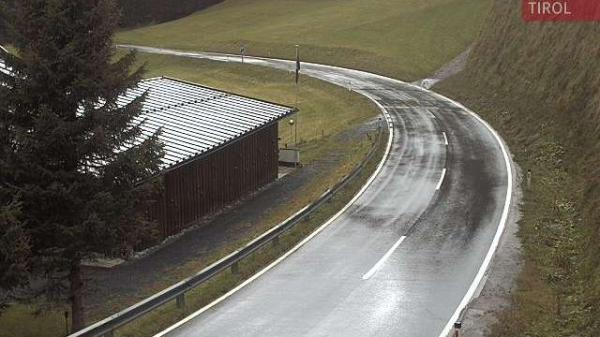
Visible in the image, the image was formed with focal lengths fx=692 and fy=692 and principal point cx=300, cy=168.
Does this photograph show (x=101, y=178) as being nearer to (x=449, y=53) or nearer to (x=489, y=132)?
(x=489, y=132)

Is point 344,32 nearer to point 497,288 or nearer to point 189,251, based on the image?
point 189,251

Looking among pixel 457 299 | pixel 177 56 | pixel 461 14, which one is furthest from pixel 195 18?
pixel 457 299

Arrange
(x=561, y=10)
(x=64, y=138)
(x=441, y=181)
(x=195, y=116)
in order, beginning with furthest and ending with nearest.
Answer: (x=561, y=10) → (x=195, y=116) → (x=441, y=181) → (x=64, y=138)

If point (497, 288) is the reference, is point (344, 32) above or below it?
above

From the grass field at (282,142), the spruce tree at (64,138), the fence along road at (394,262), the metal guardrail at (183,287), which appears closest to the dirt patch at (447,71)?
the grass field at (282,142)

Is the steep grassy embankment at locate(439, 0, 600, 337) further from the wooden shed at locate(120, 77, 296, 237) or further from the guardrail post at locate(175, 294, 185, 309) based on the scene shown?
the wooden shed at locate(120, 77, 296, 237)

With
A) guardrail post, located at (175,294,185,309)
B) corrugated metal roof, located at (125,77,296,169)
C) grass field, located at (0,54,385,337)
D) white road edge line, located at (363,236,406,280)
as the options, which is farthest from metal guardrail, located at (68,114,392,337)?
corrugated metal roof, located at (125,77,296,169)

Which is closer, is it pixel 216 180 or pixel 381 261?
pixel 381 261

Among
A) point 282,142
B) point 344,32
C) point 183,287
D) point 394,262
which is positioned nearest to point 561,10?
point 282,142
